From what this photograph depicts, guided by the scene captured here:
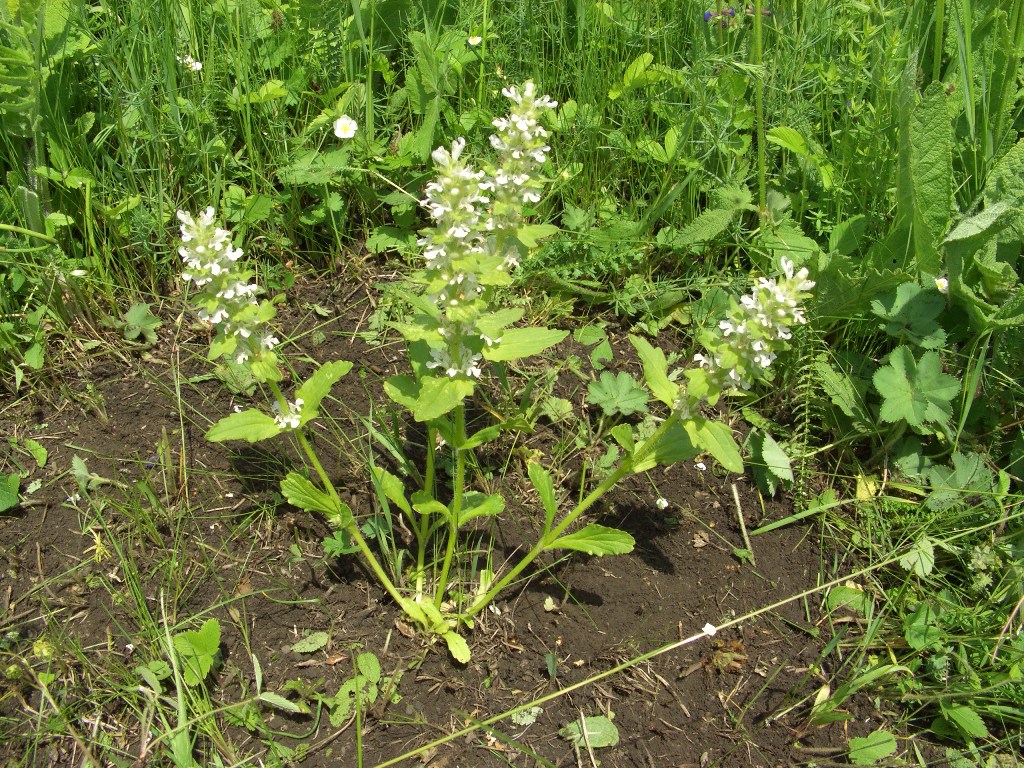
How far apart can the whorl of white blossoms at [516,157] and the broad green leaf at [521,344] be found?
0.27 meters

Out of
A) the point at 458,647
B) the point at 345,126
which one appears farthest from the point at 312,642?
the point at 345,126

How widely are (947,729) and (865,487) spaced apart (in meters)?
0.77

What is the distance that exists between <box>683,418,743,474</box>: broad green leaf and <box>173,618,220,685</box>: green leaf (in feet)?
4.28

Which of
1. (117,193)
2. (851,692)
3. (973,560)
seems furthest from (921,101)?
(117,193)

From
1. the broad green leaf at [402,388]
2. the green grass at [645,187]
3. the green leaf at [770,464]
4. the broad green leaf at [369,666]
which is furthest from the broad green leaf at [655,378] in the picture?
the broad green leaf at [369,666]

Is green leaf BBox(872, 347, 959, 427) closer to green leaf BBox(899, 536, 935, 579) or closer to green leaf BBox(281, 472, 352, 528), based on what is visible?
green leaf BBox(899, 536, 935, 579)

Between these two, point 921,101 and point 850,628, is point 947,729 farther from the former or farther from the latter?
point 921,101

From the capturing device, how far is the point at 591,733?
2.17 metres

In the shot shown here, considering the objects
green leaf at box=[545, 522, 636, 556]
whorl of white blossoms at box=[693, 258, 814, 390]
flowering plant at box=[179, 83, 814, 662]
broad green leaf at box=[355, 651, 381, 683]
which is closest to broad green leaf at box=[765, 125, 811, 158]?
flowering plant at box=[179, 83, 814, 662]

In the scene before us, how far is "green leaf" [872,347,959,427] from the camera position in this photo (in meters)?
2.61

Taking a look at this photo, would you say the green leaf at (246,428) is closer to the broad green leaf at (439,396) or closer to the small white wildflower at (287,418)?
the small white wildflower at (287,418)

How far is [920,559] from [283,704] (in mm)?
1906

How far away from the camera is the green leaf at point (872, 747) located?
2.17 m

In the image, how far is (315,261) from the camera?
329cm
